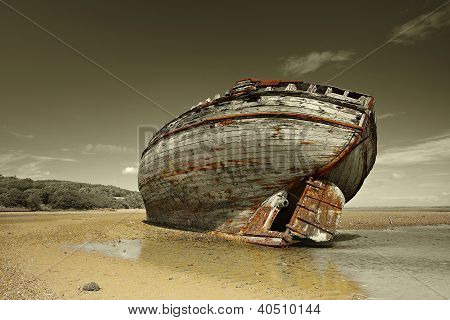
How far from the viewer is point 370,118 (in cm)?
864

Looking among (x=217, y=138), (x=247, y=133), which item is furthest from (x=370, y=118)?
(x=217, y=138)

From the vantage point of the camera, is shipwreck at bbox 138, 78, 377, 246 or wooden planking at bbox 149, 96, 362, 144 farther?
wooden planking at bbox 149, 96, 362, 144

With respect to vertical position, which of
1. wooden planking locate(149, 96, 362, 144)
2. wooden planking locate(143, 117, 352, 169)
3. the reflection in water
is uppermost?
wooden planking locate(149, 96, 362, 144)

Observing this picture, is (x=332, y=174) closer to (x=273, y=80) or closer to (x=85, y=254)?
(x=273, y=80)

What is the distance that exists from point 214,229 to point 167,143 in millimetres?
3723

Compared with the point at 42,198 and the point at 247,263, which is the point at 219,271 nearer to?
the point at 247,263

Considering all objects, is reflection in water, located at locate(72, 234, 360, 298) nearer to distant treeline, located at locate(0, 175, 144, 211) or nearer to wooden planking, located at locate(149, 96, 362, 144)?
wooden planking, located at locate(149, 96, 362, 144)

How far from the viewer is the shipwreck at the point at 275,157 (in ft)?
26.2

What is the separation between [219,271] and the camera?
5.29 metres

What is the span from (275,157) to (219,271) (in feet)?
12.9

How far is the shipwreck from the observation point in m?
7.97

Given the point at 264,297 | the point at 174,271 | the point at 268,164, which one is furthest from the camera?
the point at 268,164

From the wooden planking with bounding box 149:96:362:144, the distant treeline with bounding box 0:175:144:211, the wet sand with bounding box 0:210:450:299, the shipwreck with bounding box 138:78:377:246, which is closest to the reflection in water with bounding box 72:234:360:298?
the wet sand with bounding box 0:210:450:299

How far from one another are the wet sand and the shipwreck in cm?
84
